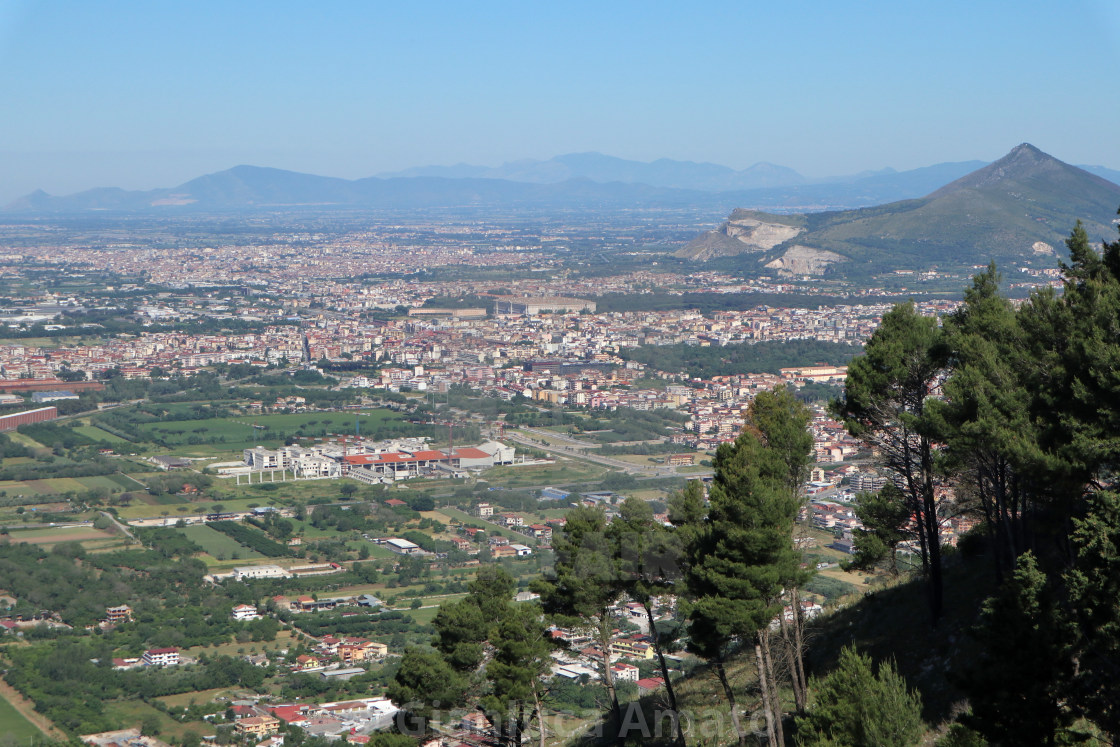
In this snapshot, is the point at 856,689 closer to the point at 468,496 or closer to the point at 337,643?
the point at 337,643

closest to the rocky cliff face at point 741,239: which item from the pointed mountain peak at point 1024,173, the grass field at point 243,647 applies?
the pointed mountain peak at point 1024,173

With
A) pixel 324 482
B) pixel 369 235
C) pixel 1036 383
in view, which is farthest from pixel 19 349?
pixel 369 235

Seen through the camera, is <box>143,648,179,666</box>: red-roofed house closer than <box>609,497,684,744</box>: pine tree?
No

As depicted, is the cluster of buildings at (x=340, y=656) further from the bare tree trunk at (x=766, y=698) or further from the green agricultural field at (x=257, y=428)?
the green agricultural field at (x=257, y=428)

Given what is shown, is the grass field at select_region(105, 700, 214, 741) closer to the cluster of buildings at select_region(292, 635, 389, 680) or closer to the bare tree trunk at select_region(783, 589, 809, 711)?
the cluster of buildings at select_region(292, 635, 389, 680)

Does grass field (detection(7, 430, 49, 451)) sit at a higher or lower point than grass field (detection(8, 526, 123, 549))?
higher

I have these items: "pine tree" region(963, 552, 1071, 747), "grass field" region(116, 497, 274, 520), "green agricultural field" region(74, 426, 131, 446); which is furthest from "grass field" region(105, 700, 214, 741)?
"green agricultural field" region(74, 426, 131, 446)
